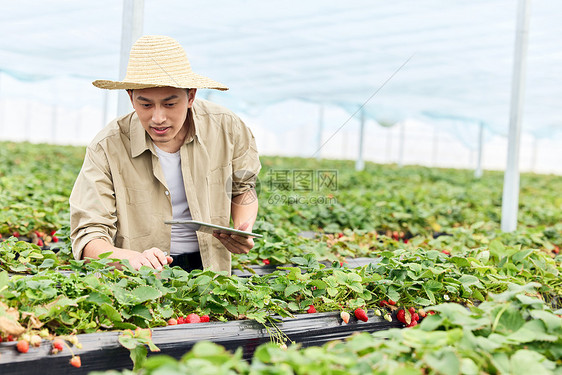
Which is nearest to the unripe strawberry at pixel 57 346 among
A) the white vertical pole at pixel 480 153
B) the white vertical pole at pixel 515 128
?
the white vertical pole at pixel 515 128

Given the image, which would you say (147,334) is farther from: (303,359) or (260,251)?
(260,251)

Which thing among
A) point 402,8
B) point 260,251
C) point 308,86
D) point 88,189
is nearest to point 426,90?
point 308,86

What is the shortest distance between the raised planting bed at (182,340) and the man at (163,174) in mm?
401

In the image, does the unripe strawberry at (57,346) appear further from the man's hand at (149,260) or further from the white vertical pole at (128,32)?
the white vertical pole at (128,32)

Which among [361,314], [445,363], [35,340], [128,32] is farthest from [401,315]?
[128,32]

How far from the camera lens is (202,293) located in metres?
1.95

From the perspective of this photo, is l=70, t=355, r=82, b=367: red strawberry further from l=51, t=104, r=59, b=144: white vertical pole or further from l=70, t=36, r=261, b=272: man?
l=51, t=104, r=59, b=144: white vertical pole

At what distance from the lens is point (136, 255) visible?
2.18 m

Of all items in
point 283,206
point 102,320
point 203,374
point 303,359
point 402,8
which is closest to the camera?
point 203,374

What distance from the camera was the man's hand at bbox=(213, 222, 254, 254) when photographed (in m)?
2.45

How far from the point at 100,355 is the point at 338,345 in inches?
29.0

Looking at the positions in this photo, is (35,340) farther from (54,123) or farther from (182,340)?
(54,123)

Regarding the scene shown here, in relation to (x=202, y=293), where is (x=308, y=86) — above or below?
above

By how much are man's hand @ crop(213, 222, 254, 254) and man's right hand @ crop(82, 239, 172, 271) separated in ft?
1.07
